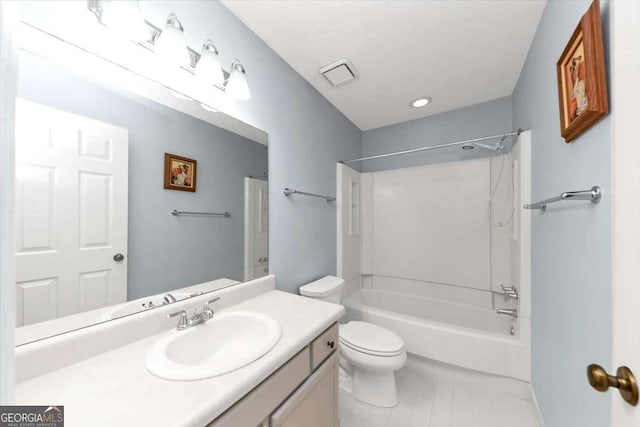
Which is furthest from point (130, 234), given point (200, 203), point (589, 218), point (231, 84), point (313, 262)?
point (589, 218)

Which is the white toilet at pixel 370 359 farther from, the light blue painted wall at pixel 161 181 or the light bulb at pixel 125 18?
the light bulb at pixel 125 18

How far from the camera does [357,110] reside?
2305mm

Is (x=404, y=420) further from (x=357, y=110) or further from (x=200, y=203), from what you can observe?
(x=357, y=110)

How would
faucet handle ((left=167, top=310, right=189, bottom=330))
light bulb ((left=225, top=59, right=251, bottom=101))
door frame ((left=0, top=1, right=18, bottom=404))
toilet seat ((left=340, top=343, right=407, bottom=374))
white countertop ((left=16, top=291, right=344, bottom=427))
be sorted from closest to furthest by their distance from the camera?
door frame ((left=0, top=1, right=18, bottom=404)) → white countertop ((left=16, top=291, right=344, bottom=427)) → faucet handle ((left=167, top=310, right=189, bottom=330)) → light bulb ((left=225, top=59, right=251, bottom=101)) → toilet seat ((left=340, top=343, right=407, bottom=374))

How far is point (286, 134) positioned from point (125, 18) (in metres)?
0.93

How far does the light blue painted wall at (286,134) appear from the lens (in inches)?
45.9

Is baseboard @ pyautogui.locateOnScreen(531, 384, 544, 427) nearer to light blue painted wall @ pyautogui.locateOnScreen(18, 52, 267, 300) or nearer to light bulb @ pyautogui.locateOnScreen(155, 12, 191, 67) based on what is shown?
light blue painted wall @ pyautogui.locateOnScreen(18, 52, 267, 300)

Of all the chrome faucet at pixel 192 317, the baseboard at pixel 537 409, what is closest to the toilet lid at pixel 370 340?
the baseboard at pixel 537 409

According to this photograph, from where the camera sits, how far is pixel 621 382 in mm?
415

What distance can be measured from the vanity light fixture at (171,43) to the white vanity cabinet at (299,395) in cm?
123

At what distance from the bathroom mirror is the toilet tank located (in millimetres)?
525

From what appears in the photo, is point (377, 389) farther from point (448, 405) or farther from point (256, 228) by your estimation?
point (256, 228)

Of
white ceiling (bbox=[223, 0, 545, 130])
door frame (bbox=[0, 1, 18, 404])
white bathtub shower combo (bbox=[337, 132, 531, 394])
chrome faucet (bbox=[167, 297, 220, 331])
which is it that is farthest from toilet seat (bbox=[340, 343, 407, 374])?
white ceiling (bbox=[223, 0, 545, 130])

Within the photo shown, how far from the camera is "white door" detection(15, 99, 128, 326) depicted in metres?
0.67
